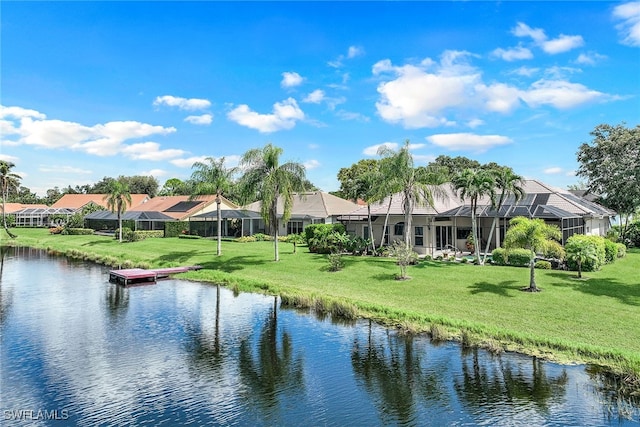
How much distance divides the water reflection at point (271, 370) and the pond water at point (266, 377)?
0.04m

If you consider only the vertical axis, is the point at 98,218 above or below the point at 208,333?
above

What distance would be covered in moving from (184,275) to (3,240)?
41.9 meters

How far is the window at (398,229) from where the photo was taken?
35.4 meters

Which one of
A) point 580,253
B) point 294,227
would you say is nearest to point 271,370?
point 580,253

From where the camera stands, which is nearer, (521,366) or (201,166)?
(521,366)

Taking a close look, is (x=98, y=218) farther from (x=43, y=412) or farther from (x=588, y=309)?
(x=588, y=309)

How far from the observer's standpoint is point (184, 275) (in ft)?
92.7

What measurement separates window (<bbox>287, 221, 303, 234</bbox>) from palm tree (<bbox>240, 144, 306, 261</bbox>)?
1712 cm

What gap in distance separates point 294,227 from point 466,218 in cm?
2048

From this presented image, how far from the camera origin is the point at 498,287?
2077 cm

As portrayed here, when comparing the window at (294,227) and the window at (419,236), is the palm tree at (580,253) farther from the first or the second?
the window at (294,227)

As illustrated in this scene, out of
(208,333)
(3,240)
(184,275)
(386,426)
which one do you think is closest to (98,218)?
(3,240)

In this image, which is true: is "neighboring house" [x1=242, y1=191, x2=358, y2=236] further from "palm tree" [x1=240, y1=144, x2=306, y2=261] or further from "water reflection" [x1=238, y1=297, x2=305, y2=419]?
"water reflection" [x1=238, y1=297, x2=305, y2=419]

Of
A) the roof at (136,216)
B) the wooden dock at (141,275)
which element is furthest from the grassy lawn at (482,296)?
the roof at (136,216)
